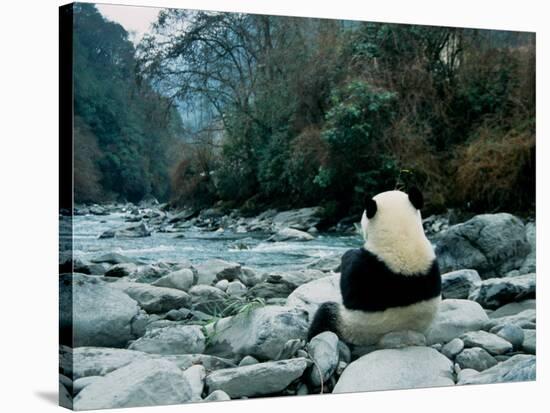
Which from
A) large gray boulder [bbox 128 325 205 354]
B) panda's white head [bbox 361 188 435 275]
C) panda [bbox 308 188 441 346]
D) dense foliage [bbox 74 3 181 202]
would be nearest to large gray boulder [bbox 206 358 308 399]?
large gray boulder [bbox 128 325 205 354]

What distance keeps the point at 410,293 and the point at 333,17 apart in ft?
6.93

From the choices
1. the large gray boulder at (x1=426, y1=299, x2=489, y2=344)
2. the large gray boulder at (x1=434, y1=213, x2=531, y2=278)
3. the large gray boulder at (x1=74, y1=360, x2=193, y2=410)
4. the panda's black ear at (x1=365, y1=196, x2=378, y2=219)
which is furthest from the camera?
the large gray boulder at (x1=434, y1=213, x2=531, y2=278)

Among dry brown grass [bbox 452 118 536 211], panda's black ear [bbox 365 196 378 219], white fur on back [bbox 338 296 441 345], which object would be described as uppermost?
dry brown grass [bbox 452 118 536 211]

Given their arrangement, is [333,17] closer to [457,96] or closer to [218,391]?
[457,96]

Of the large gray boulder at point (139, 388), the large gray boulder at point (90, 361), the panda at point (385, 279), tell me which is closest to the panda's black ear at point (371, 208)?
the panda at point (385, 279)

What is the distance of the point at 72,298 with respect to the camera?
5.85 meters

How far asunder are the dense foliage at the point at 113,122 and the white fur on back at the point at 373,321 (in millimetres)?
1566

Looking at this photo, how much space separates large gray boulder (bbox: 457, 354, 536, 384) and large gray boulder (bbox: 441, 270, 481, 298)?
23.7 inches

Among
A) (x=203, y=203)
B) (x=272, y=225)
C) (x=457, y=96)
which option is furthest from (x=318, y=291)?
(x=457, y=96)

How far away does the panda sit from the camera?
6.56m

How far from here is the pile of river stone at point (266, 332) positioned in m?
5.90

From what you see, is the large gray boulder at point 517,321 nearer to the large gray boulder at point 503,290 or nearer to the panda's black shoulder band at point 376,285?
the large gray boulder at point 503,290

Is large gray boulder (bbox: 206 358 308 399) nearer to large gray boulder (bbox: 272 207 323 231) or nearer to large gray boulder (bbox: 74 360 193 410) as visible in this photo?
large gray boulder (bbox: 74 360 193 410)

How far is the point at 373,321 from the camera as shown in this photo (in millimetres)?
6648
